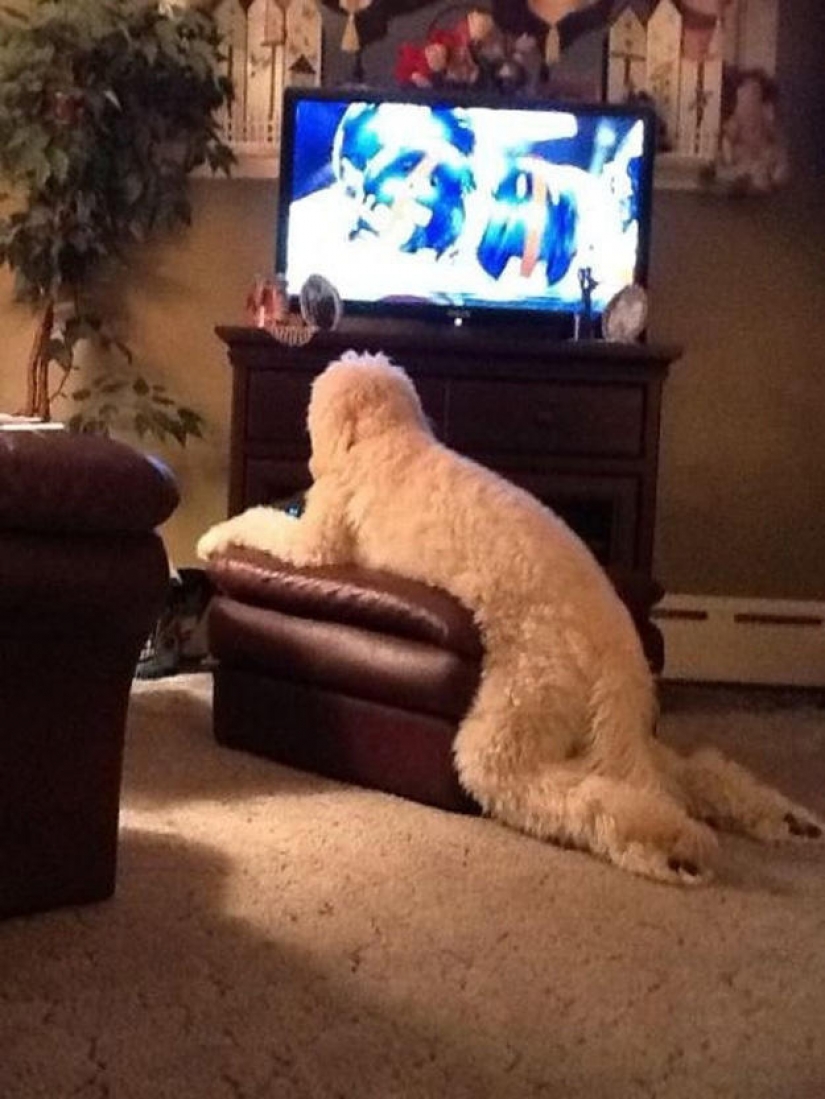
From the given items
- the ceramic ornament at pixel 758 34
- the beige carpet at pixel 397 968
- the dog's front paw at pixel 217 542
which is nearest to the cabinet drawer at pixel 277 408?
the dog's front paw at pixel 217 542

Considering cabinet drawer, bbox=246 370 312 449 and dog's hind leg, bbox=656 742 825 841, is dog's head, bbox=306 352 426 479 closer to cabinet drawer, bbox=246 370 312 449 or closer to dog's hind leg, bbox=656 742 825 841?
cabinet drawer, bbox=246 370 312 449

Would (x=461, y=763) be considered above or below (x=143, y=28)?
below

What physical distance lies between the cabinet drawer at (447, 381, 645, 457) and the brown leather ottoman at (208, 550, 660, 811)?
85cm

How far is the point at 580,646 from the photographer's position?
2.78 meters

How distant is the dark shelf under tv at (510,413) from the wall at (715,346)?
0.66m

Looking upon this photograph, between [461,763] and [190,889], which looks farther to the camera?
[461,763]

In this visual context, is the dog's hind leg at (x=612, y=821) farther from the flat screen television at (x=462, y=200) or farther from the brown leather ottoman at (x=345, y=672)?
the flat screen television at (x=462, y=200)

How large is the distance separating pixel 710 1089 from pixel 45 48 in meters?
3.14

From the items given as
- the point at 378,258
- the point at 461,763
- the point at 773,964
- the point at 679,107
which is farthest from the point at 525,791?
the point at 679,107

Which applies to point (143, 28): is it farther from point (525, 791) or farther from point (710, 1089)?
point (710, 1089)

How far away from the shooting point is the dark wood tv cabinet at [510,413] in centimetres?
383

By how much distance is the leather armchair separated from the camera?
6.83ft

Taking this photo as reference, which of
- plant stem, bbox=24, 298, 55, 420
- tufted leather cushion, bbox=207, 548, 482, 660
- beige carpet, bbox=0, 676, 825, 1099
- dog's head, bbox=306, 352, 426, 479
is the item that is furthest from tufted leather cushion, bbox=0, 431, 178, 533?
plant stem, bbox=24, 298, 55, 420

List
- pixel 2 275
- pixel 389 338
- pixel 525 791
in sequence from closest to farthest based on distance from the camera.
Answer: pixel 525 791 → pixel 389 338 → pixel 2 275
